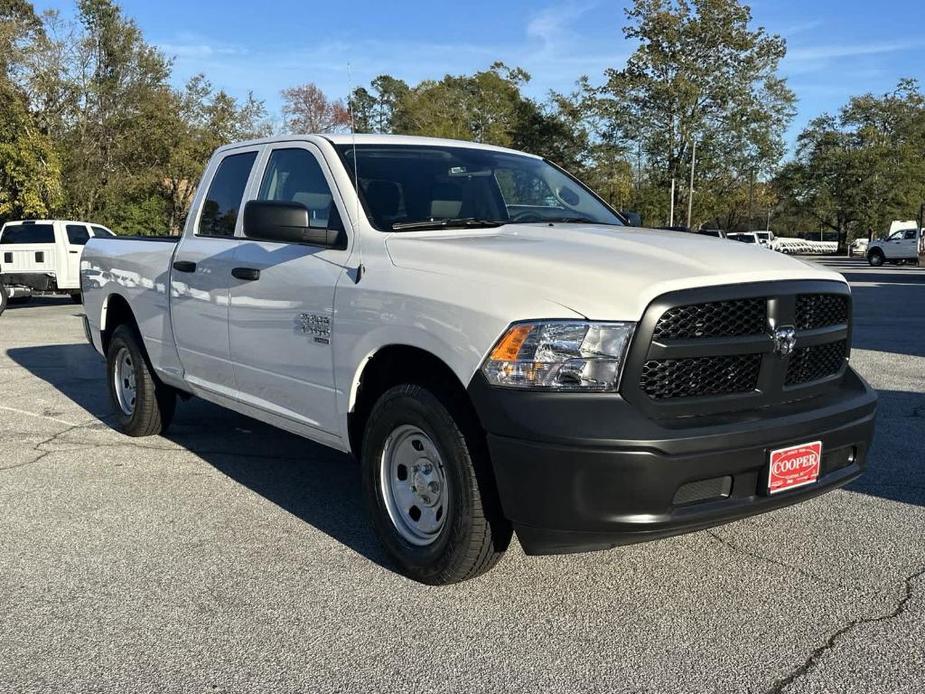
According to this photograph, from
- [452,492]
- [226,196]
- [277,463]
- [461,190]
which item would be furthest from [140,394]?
[452,492]

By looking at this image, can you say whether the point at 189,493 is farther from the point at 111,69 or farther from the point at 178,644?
the point at 111,69

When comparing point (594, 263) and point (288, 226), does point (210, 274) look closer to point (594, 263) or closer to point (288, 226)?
point (288, 226)

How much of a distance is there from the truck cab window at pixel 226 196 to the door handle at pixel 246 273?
45 centimetres

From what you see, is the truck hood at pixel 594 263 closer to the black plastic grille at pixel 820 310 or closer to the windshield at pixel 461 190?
the black plastic grille at pixel 820 310

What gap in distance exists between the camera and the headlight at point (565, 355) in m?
3.13

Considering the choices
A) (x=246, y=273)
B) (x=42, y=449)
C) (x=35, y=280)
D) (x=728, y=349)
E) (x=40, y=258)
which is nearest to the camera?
(x=728, y=349)

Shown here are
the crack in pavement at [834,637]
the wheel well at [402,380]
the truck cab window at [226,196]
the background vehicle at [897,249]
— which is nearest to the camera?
the crack in pavement at [834,637]

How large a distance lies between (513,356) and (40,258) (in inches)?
664

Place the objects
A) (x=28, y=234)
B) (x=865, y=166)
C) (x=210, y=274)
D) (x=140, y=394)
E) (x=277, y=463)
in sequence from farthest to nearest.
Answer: (x=865, y=166) → (x=28, y=234) → (x=140, y=394) → (x=277, y=463) → (x=210, y=274)

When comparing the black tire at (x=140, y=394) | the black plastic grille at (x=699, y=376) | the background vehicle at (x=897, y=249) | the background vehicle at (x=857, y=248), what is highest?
the black plastic grille at (x=699, y=376)

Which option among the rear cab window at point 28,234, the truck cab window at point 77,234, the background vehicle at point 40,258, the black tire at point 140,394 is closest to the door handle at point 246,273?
the black tire at point 140,394

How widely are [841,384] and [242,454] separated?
381 centimetres

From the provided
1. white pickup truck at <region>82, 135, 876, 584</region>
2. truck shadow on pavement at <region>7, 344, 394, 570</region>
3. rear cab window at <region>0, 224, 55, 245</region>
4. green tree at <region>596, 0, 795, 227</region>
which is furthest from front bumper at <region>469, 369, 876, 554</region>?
green tree at <region>596, 0, 795, 227</region>

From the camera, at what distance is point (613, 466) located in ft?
9.99
